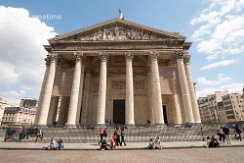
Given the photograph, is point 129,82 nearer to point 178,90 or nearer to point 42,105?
point 178,90

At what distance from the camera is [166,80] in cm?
2134

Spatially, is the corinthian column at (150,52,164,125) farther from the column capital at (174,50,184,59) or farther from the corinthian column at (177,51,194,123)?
the corinthian column at (177,51,194,123)

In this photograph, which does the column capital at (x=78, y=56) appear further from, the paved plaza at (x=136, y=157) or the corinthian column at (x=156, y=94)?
the paved plaza at (x=136, y=157)

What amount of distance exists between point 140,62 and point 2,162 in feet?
75.0

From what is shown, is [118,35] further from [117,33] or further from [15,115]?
[15,115]

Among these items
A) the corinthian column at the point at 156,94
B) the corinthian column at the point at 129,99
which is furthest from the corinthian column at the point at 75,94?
the corinthian column at the point at 156,94

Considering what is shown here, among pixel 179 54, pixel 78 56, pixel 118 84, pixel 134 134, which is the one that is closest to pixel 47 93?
pixel 78 56

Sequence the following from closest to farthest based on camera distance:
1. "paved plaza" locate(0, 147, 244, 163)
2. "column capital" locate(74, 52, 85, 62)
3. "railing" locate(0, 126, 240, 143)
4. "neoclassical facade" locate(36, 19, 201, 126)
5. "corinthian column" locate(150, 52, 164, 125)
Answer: "paved plaza" locate(0, 147, 244, 163) < "railing" locate(0, 126, 240, 143) < "corinthian column" locate(150, 52, 164, 125) < "neoclassical facade" locate(36, 19, 201, 126) < "column capital" locate(74, 52, 85, 62)

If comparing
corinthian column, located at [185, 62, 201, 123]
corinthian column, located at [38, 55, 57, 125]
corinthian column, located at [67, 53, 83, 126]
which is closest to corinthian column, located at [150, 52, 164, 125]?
corinthian column, located at [185, 62, 201, 123]

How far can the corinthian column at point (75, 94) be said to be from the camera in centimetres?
1926

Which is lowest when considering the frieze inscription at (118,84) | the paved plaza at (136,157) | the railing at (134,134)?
the paved plaza at (136,157)

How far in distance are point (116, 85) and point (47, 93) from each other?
10.3 m

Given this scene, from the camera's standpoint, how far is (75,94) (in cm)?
2022

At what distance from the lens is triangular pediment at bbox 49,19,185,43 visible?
22.9 metres
